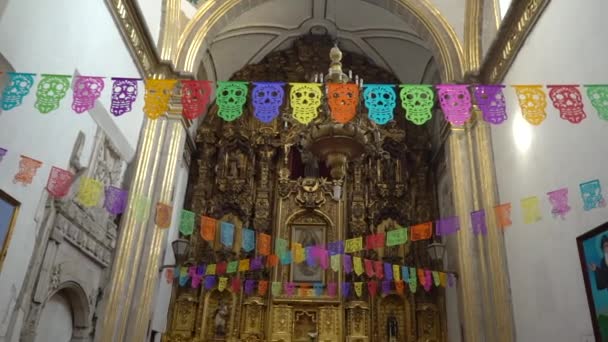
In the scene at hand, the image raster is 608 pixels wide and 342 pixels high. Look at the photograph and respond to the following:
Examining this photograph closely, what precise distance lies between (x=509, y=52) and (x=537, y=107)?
2.43 metres

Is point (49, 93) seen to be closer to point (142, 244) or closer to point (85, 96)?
point (85, 96)

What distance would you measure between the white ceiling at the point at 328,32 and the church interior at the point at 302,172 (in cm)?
5

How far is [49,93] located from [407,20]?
6760mm

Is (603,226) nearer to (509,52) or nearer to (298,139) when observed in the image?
(509,52)

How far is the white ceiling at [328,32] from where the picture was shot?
1088 cm

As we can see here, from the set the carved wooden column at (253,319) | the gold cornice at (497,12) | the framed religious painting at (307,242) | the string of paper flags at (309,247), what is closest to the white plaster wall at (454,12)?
the gold cornice at (497,12)

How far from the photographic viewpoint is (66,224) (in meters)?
5.40

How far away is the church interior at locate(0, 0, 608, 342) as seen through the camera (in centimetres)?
461

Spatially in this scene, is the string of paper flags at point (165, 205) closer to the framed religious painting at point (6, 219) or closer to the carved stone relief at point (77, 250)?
the carved stone relief at point (77, 250)

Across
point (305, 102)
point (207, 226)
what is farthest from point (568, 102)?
point (207, 226)

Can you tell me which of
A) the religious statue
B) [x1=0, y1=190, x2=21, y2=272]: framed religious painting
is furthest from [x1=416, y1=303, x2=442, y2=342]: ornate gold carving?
[x1=0, y1=190, x2=21, y2=272]: framed religious painting

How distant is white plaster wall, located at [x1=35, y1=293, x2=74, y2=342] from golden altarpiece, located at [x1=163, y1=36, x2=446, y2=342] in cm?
383

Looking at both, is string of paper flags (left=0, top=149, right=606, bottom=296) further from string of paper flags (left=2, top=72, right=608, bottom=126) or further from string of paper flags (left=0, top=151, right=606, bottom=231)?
string of paper flags (left=2, top=72, right=608, bottom=126)

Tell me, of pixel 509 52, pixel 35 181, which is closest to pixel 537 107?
pixel 509 52
